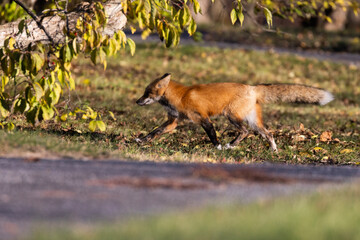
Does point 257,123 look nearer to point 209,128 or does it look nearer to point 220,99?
point 220,99

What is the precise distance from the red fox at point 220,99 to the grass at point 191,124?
0.34 meters

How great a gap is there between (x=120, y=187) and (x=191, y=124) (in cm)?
694

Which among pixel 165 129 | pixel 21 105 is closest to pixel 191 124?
pixel 165 129

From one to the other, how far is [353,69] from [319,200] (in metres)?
16.0

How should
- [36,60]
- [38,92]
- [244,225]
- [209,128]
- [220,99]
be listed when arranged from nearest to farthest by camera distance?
[244,225] < [36,60] < [38,92] < [209,128] < [220,99]

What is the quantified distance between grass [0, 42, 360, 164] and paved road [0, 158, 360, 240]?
45.0 inches

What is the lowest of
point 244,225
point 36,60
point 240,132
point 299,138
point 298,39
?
point 298,39

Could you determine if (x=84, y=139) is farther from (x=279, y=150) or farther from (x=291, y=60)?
(x=291, y=60)

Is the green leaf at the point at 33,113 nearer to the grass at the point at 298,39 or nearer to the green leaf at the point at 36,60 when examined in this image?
the green leaf at the point at 36,60

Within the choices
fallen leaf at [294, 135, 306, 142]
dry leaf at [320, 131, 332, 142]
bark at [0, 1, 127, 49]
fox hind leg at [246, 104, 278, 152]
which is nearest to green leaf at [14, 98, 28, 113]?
bark at [0, 1, 127, 49]

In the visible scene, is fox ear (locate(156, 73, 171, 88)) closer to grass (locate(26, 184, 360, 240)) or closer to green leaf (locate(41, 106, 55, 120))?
green leaf (locate(41, 106, 55, 120))

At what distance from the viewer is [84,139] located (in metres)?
10.1

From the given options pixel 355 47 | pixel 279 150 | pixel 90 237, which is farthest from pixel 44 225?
pixel 355 47

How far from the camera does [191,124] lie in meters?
12.4
